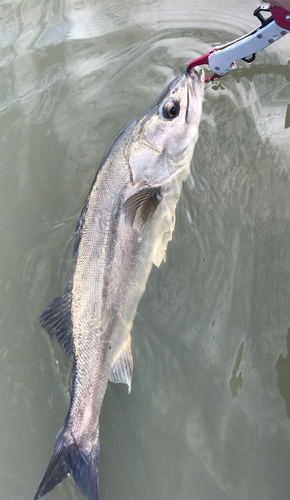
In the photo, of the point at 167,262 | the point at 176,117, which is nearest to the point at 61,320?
the point at 167,262

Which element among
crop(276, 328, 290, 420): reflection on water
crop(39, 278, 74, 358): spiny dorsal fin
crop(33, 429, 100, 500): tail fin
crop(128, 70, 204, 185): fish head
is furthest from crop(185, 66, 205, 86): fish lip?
crop(33, 429, 100, 500): tail fin

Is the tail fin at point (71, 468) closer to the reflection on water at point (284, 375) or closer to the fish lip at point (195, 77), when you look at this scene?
the reflection on water at point (284, 375)

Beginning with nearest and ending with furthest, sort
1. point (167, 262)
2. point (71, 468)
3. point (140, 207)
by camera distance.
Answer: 1. point (71, 468)
2. point (140, 207)
3. point (167, 262)

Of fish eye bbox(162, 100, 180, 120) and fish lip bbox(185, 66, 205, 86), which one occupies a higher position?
fish lip bbox(185, 66, 205, 86)

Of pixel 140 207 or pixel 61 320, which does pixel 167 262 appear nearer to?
pixel 140 207

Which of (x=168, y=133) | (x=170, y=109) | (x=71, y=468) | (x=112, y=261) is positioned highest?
(x=170, y=109)

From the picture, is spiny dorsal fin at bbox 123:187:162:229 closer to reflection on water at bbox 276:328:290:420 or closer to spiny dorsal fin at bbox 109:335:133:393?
spiny dorsal fin at bbox 109:335:133:393
